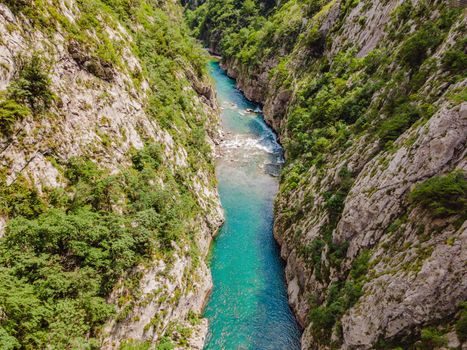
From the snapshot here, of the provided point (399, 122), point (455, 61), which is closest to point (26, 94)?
point (399, 122)

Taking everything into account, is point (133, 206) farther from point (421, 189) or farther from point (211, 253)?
point (421, 189)

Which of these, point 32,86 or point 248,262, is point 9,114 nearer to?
point 32,86

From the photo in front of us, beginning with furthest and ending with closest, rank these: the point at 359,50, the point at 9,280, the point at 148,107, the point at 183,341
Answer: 1. the point at 359,50
2. the point at 148,107
3. the point at 183,341
4. the point at 9,280

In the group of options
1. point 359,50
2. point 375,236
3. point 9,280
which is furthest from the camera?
point 359,50

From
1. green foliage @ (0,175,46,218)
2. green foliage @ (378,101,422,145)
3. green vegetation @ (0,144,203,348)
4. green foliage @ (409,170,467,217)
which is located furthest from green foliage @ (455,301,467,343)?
green foliage @ (0,175,46,218)

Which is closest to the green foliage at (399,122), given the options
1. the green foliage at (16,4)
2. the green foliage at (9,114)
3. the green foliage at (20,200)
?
the green foliage at (20,200)

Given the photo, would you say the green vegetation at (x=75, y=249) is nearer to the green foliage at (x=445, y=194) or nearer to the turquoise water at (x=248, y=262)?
the turquoise water at (x=248, y=262)

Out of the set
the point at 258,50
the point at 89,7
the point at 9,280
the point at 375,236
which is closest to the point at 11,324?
the point at 9,280
